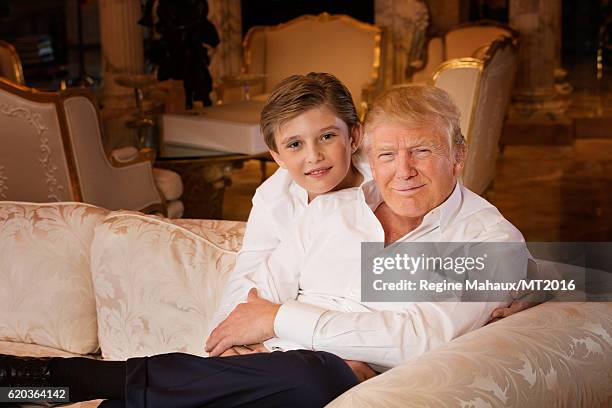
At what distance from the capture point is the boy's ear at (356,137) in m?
2.18

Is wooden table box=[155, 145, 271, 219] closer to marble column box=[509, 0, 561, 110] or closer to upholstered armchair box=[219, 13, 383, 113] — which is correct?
upholstered armchair box=[219, 13, 383, 113]

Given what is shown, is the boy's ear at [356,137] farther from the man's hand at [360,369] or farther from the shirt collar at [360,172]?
the man's hand at [360,369]

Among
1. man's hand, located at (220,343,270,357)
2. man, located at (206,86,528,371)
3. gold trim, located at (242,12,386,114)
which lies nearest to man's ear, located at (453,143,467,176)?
man, located at (206,86,528,371)

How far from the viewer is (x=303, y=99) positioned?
82.6 inches

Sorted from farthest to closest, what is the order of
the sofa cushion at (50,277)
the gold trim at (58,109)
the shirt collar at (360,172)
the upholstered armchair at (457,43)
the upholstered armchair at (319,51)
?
the upholstered armchair at (457,43) < the upholstered armchair at (319,51) < the gold trim at (58,109) < the sofa cushion at (50,277) < the shirt collar at (360,172)

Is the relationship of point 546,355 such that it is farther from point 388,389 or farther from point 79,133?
point 79,133

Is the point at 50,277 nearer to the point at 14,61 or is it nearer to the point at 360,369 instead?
the point at 360,369

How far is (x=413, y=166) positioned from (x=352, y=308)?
30 cm

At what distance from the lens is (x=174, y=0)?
15.6 ft

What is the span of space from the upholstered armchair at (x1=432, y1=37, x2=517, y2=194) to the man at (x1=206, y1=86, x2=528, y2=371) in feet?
6.29

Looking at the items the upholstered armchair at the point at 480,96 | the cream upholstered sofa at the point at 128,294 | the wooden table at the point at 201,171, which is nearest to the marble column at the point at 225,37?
the wooden table at the point at 201,171

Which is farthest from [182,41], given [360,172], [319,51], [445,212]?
[445,212]

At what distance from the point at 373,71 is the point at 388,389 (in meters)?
4.94

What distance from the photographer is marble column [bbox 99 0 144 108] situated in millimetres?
6977
